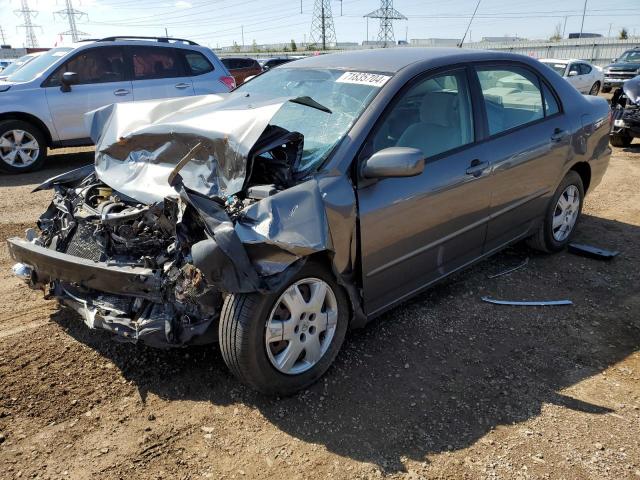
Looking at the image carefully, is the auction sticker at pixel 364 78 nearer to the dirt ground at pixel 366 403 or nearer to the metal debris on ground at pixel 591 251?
the dirt ground at pixel 366 403

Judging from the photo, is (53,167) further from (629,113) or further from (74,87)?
(629,113)

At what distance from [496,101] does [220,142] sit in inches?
85.3

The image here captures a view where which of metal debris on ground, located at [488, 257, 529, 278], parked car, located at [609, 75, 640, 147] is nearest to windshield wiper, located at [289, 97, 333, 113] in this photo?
metal debris on ground, located at [488, 257, 529, 278]

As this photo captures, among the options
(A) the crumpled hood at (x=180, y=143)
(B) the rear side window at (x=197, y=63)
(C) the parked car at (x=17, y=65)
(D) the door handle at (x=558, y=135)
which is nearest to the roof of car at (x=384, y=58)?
(A) the crumpled hood at (x=180, y=143)

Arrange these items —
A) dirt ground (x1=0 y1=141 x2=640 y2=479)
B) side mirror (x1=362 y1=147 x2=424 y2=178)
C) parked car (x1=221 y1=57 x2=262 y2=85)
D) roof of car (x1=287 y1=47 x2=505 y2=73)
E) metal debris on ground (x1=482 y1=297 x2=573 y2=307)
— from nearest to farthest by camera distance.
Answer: dirt ground (x1=0 y1=141 x2=640 y2=479) < side mirror (x1=362 y1=147 x2=424 y2=178) < roof of car (x1=287 y1=47 x2=505 y2=73) < metal debris on ground (x1=482 y1=297 x2=573 y2=307) < parked car (x1=221 y1=57 x2=262 y2=85)

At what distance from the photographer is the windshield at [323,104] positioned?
9.91 ft

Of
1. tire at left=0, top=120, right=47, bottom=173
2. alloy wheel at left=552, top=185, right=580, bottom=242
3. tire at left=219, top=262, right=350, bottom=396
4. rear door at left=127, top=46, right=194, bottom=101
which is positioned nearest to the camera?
tire at left=219, top=262, right=350, bottom=396

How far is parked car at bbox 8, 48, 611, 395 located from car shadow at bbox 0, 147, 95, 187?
Result: 439 centimetres

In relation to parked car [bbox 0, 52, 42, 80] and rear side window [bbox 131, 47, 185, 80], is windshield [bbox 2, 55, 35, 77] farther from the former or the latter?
rear side window [bbox 131, 47, 185, 80]

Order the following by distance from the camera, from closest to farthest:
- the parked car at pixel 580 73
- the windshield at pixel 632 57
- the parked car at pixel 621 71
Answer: the parked car at pixel 580 73 < the parked car at pixel 621 71 < the windshield at pixel 632 57

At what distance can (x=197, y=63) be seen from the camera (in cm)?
950

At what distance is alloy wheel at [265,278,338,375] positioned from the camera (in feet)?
8.76

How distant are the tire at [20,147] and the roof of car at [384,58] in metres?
5.80

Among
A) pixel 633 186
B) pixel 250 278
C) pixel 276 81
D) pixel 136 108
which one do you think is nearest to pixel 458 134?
pixel 276 81
